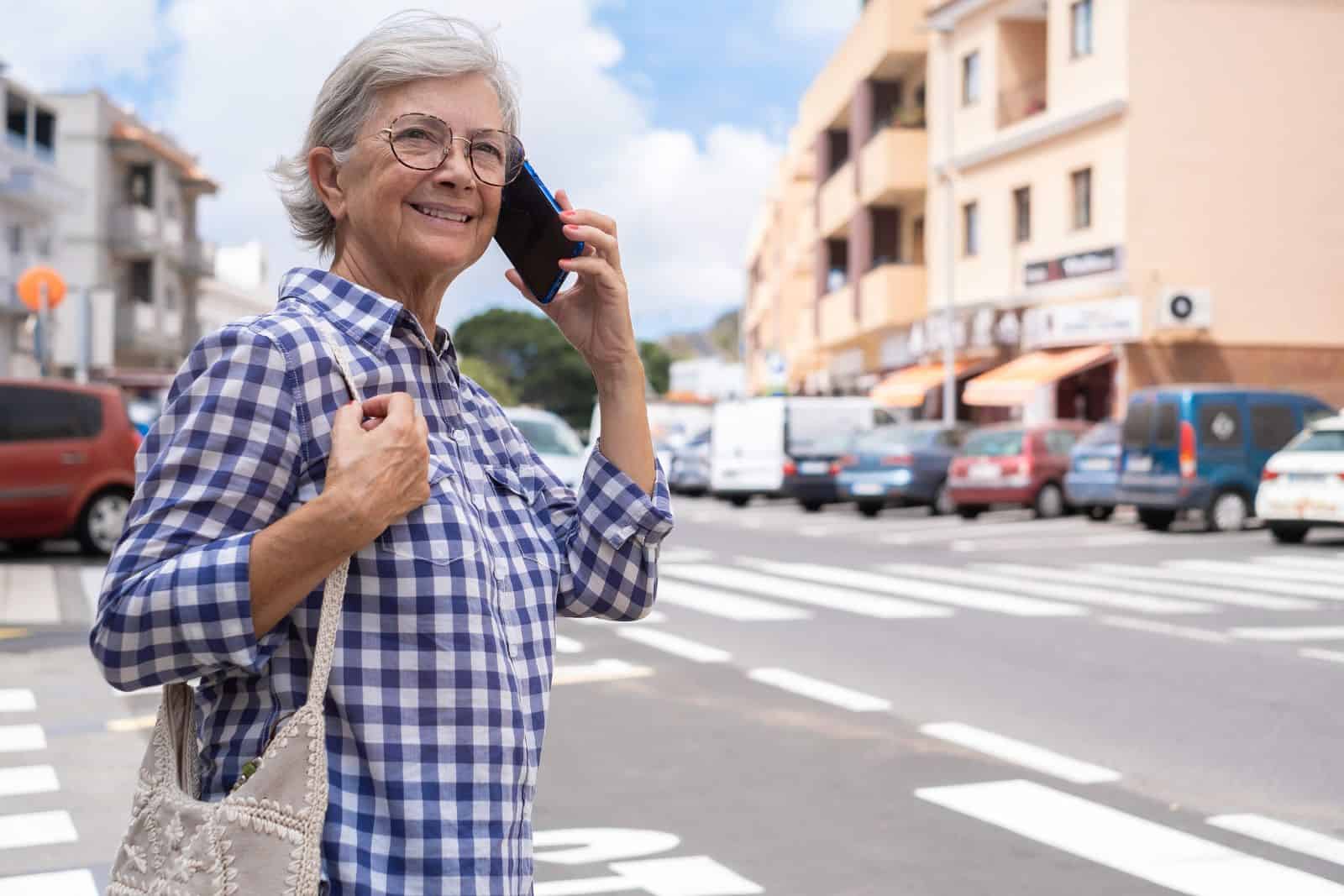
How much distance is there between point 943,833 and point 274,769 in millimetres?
4216

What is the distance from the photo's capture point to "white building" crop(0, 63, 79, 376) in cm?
5069

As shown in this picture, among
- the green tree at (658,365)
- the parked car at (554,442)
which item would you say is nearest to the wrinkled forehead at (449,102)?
the parked car at (554,442)

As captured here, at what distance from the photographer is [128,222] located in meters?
63.6

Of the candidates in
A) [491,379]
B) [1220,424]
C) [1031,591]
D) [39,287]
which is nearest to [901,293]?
[1220,424]

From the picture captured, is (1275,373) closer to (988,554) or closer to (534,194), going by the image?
(988,554)

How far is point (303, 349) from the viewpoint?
2.12 m

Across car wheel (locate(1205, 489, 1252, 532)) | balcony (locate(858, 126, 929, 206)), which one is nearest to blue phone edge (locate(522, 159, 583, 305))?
car wheel (locate(1205, 489, 1252, 532))

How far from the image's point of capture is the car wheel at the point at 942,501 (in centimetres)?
2817

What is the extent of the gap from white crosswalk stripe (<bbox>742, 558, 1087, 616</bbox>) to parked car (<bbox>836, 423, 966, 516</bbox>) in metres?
9.91

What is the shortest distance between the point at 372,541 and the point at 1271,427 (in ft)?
73.8

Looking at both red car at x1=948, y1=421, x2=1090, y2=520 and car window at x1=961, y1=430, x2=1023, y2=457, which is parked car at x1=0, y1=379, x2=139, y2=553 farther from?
car window at x1=961, y1=430, x2=1023, y2=457

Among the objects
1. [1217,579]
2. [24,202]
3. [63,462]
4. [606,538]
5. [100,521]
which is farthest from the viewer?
[24,202]

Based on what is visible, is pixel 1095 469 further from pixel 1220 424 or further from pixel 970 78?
pixel 970 78

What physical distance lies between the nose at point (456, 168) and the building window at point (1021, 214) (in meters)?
35.1
